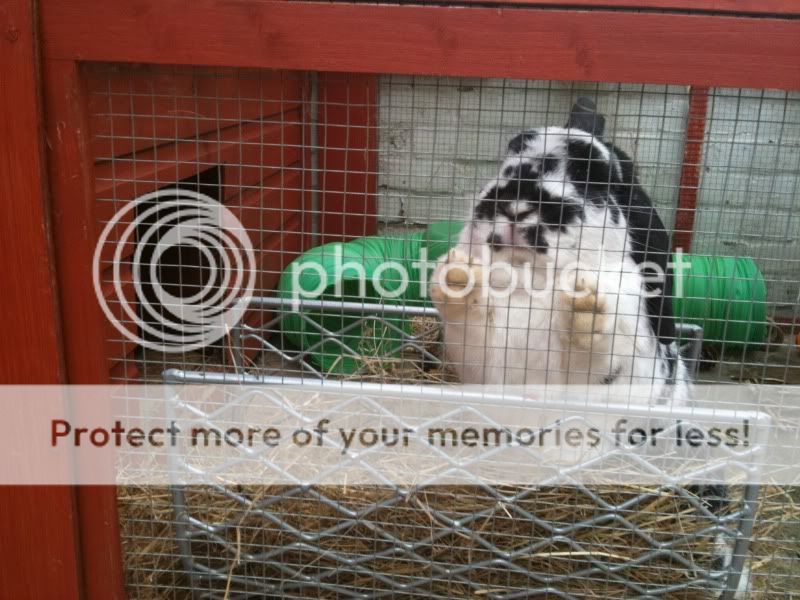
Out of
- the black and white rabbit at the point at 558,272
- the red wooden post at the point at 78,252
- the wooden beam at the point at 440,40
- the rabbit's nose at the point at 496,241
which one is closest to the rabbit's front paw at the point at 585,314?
the black and white rabbit at the point at 558,272

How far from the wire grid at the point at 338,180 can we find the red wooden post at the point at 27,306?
0.43ft

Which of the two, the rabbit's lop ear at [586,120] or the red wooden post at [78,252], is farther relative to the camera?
the rabbit's lop ear at [586,120]

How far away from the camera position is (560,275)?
1.77m

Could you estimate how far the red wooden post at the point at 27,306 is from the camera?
1.37m

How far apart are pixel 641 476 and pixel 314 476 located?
765mm

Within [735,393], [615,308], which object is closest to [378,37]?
[615,308]

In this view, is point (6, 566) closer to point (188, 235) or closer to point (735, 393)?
point (188, 235)

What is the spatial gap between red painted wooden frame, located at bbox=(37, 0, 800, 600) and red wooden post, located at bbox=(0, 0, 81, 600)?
0.12ft

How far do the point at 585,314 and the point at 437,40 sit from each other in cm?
70

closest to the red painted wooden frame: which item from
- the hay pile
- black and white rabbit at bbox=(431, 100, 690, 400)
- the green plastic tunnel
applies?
black and white rabbit at bbox=(431, 100, 690, 400)

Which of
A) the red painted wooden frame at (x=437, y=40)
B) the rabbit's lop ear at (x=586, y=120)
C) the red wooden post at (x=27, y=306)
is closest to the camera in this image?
the red painted wooden frame at (x=437, y=40)

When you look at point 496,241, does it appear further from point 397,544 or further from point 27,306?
point 27,306

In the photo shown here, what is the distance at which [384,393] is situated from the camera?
158 centimetres

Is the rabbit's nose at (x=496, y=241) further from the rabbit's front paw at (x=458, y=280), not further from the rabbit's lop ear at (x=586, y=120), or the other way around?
the rabbit's lop ear at (x=586, y=120)
